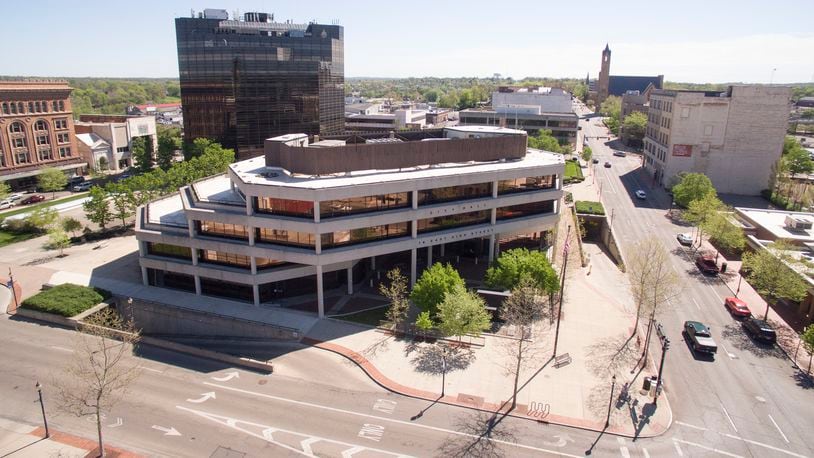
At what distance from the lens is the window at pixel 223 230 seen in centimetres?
5003

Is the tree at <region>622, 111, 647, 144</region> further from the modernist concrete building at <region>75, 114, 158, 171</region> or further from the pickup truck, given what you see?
the modernist concrete building at <region>75, 114, 158, 171</region>

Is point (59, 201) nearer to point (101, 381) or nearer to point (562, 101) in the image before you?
point (101, 381)

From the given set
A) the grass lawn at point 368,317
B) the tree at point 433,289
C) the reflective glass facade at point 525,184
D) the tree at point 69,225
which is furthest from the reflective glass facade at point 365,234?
the tree at point 69,225

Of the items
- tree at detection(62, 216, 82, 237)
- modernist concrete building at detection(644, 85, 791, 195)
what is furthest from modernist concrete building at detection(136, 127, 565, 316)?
modernist concrete building at detection(644, 85, 791, 195)

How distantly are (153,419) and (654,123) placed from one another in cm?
11730

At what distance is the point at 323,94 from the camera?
110812mm

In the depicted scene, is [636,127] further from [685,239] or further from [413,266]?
[413,266]

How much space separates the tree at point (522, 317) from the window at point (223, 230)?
26.0m

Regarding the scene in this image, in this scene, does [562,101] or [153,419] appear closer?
[153,419]

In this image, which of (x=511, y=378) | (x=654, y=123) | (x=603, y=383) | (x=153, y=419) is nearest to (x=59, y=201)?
(x=153, y=419)

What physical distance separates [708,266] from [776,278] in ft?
41.0

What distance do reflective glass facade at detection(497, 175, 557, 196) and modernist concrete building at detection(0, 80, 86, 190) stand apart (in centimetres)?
9353

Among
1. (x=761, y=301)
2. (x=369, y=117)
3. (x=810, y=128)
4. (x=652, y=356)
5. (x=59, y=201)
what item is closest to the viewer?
(x=652, y=356)

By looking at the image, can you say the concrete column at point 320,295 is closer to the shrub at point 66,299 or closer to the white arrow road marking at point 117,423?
the white arrow road marking at point 117,423
